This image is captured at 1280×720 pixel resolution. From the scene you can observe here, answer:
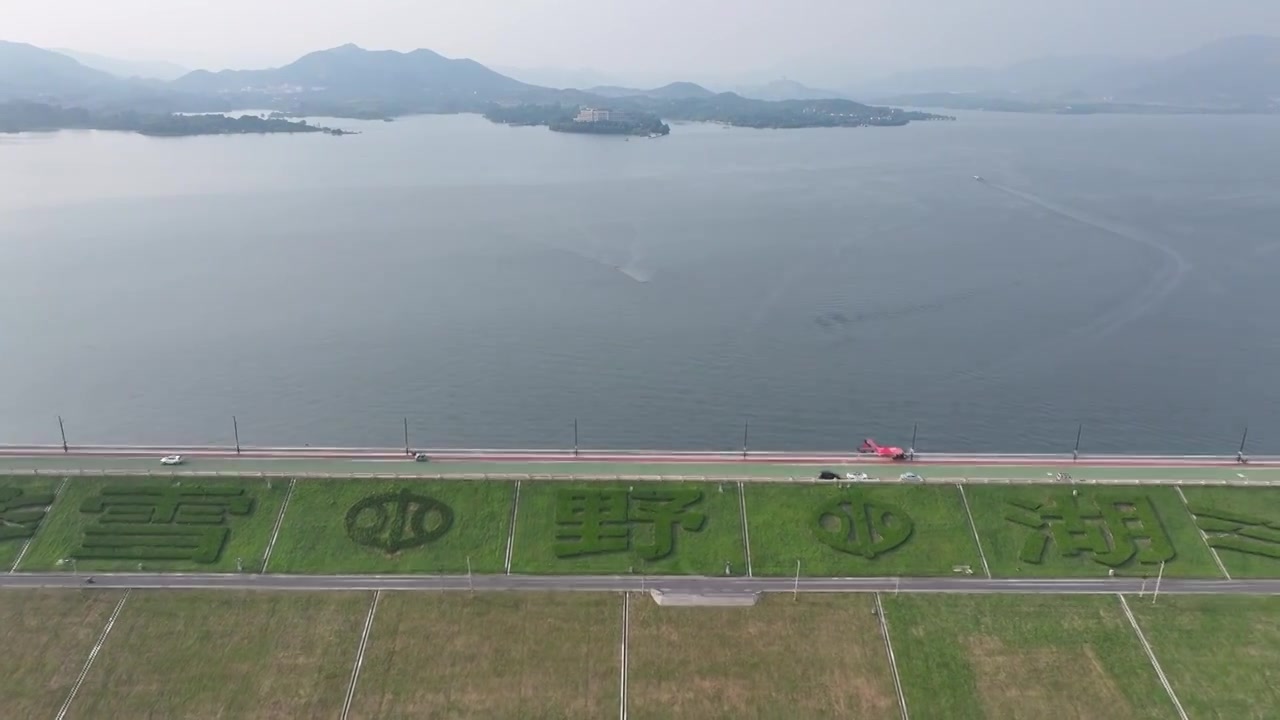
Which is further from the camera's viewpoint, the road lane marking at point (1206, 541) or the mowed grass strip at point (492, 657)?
the road lane marking at point (1206, 541)

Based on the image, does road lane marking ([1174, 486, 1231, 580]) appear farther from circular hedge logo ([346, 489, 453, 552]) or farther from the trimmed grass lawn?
circular hedge logo ([346, 489, 453, 552])

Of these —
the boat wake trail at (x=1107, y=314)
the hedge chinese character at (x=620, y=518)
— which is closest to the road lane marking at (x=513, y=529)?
the hedge chinese character at (x=620, y=518)

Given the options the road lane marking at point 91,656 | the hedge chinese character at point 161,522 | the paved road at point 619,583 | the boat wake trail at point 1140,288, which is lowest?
the road lane marking at point 91,656

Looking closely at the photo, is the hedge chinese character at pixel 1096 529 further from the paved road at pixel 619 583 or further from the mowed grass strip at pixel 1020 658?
the mowed grass strip at pixel 1020 658

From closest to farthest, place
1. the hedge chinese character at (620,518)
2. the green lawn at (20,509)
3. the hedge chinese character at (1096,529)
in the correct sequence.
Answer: the green lawn at (20,509), the hedge chinese character at (1096,529), the hedge chinese character at (620,518)

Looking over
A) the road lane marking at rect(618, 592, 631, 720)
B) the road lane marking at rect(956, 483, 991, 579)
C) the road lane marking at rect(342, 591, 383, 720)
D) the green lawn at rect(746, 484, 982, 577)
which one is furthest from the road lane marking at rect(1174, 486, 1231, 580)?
the road lane marking at rect(342, 591, 383, 720)

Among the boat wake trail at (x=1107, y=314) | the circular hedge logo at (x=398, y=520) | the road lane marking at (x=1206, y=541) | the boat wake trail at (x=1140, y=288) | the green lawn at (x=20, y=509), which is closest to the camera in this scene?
the road lane marking at (x=1206, y=541)

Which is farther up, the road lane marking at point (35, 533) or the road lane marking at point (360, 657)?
the road lane marking at point (35, 533)
